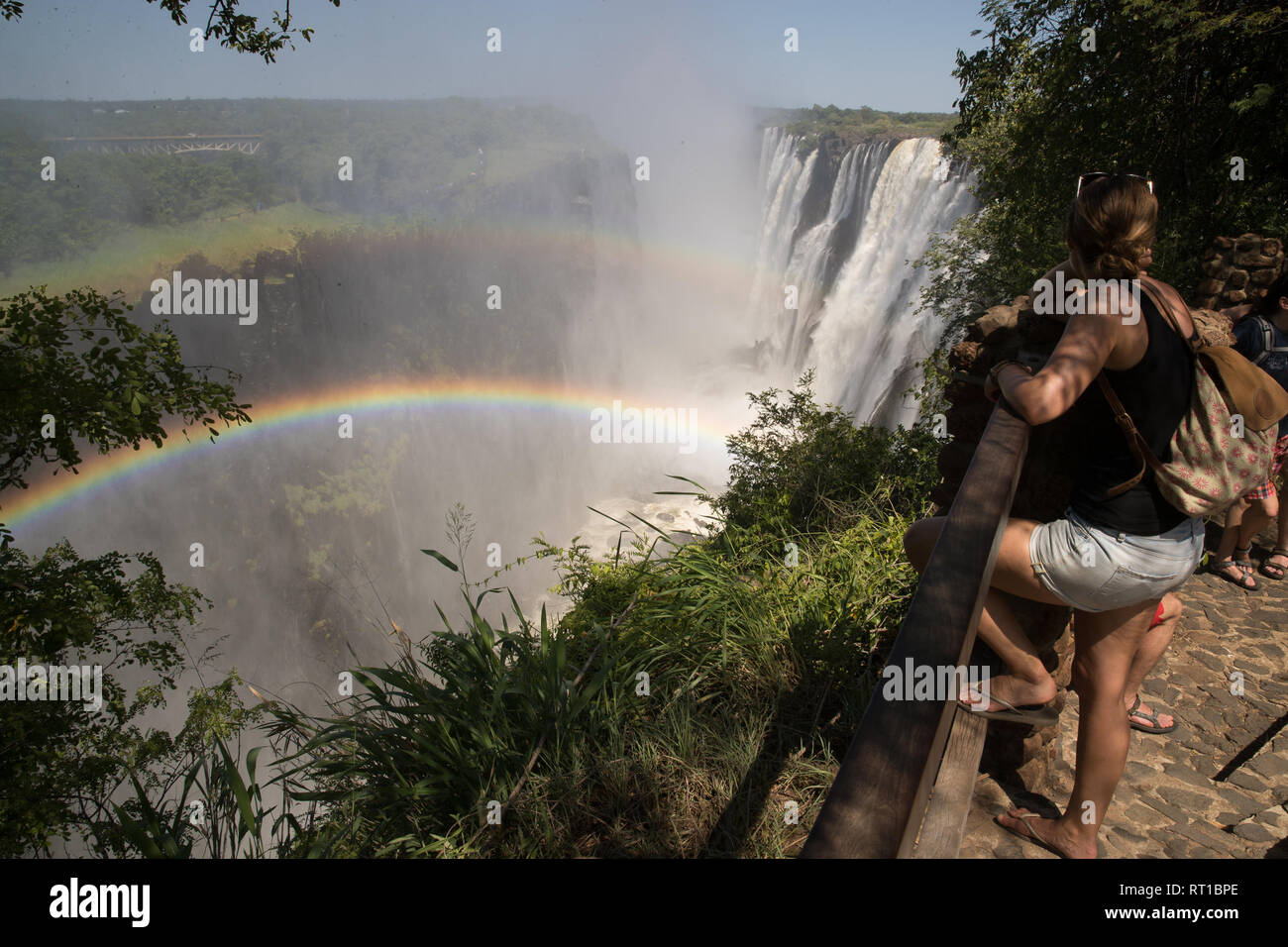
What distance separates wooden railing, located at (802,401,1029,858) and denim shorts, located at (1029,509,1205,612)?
0.33m

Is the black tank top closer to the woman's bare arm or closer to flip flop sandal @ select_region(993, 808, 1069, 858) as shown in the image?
the woman's bare arm

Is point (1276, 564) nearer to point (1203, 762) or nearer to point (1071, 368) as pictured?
point (1203, 762)

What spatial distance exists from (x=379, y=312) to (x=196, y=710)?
132 feet

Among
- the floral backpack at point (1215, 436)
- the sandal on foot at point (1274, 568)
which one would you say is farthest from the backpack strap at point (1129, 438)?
the sandal on foot at point (1274, 568)

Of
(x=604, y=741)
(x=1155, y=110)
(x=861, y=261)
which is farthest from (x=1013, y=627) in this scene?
(x=861, y=261)

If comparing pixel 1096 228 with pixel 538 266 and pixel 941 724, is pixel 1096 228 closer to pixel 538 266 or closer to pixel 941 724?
pixel 941 724

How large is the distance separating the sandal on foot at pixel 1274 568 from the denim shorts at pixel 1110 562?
3035mm

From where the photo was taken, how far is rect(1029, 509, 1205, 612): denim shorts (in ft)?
5.58

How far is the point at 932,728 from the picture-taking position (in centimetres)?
86

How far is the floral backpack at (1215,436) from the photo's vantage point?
165 centimetres

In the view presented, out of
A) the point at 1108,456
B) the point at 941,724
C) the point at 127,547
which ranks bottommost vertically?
the point at 127,547

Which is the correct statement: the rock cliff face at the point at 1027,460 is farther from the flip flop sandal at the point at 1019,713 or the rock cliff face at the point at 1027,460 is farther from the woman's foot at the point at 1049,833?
the flip flop sandal at the point at 1019,713

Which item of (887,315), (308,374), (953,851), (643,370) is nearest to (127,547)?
(308,374)

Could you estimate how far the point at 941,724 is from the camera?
0.88 meters
